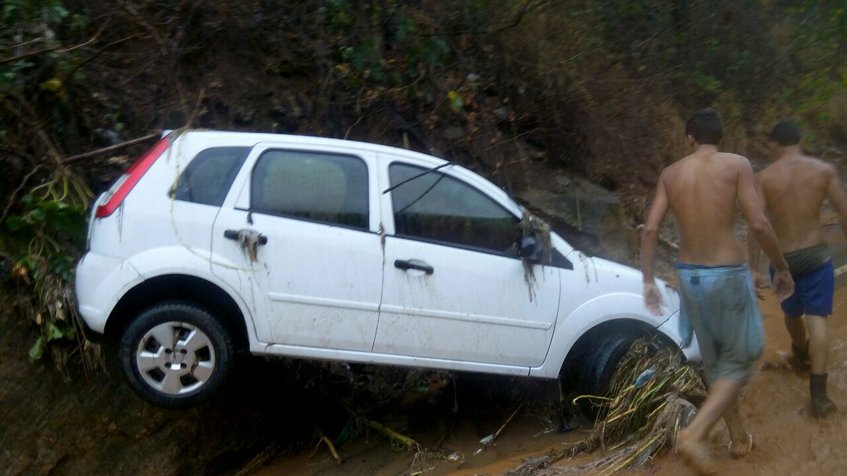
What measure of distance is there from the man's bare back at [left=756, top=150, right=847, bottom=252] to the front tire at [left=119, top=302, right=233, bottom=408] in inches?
132

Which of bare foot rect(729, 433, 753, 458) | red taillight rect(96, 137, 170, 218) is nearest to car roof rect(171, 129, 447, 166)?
red taillight rect(96, 137, 170, 218)

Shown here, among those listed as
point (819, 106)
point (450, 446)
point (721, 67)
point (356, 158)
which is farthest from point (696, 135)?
point (819, 106)

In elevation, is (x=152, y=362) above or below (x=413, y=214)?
below

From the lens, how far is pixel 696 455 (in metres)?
4.09

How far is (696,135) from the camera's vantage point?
430 cm

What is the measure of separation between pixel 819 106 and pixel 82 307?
34.6 feet

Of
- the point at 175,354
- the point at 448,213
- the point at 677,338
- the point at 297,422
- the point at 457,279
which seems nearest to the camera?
the point at 175,354

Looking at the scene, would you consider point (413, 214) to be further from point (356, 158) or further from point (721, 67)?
point (721, 67)

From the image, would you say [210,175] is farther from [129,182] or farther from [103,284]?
[103,284]

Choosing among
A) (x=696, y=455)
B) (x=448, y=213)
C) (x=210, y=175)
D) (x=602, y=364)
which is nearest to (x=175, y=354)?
(x=210, y=175)

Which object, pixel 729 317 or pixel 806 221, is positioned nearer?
pixel 729 317

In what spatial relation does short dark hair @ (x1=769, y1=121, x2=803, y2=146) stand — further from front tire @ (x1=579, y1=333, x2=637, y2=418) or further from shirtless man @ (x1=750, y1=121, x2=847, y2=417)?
front tire @ (x1=579, y1=333, x2=637, y2=418)

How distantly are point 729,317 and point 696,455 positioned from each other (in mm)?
681

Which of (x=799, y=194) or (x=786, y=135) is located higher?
(x=786, y=135)
